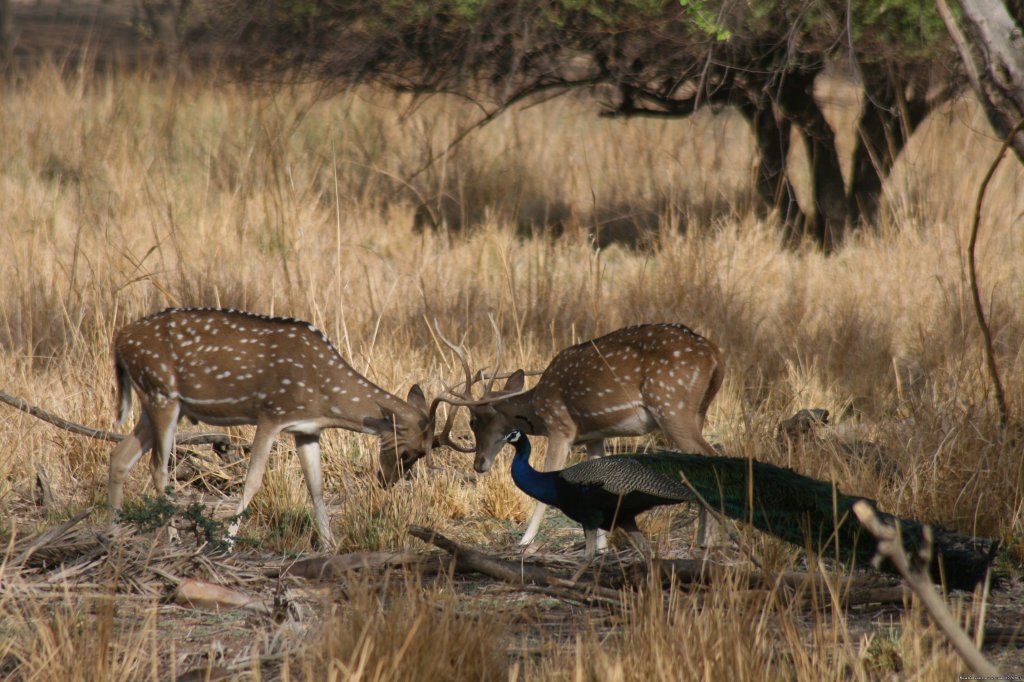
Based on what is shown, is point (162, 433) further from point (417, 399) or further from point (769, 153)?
point (769, 153)

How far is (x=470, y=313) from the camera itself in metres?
9.40

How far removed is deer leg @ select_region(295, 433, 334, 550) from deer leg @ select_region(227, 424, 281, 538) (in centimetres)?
22

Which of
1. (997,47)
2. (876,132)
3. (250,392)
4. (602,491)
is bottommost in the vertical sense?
(250,392)

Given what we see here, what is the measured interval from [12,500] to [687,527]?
336cm

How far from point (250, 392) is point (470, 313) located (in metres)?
3.53

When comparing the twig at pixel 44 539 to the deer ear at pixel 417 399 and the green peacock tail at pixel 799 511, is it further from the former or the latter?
the green peacock tail at pixel 799 511

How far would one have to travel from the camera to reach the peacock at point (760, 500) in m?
4.12

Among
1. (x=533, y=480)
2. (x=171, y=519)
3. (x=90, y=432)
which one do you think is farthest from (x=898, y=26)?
(x=171, y=519)

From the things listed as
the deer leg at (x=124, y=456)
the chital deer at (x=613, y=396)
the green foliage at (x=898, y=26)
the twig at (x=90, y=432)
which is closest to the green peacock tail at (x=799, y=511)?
the chital deer at (x=613, y=396)

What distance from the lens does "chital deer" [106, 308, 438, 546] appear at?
600 centimetres

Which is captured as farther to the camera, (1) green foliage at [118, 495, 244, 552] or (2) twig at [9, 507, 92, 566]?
(1) green foliage at [118, 495, 244, 552]

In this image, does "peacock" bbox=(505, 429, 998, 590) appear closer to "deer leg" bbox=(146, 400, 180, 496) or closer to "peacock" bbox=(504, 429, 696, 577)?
"peacock" bbox=(504, 429, 696, 577)

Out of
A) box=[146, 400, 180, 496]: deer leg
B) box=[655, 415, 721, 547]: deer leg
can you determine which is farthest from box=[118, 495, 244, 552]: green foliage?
box=[655, 415, 721, 547]: deer leg

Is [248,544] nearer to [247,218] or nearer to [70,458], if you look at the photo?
[70,458]
